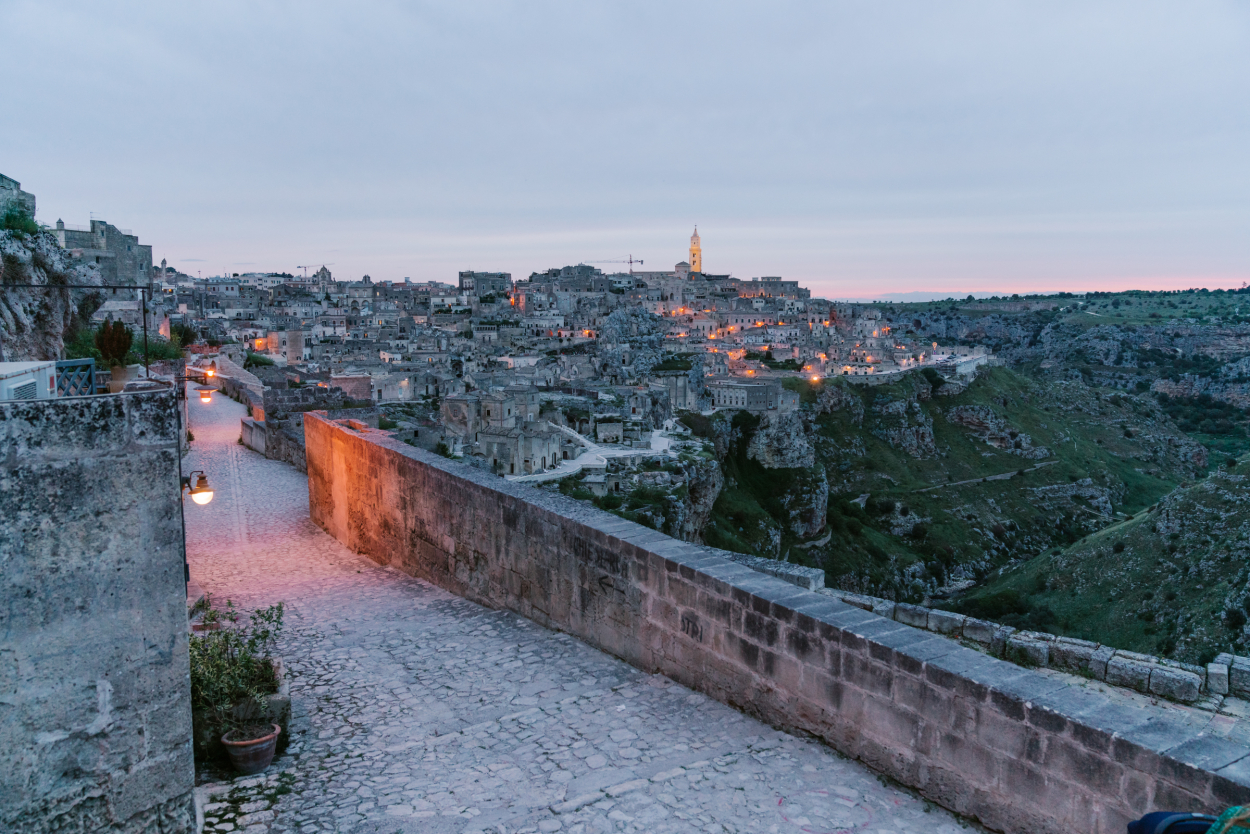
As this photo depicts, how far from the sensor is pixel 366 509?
9344 mm

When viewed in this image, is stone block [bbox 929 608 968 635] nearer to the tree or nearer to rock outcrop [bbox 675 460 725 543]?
the tree

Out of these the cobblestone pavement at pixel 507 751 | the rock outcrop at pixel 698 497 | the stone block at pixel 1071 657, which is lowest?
the rock outcrop at pixel 698 497


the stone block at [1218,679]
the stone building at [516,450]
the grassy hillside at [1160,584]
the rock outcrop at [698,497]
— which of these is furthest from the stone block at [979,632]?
the stone building at [516,450]

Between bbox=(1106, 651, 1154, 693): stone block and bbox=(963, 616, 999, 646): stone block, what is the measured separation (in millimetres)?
772

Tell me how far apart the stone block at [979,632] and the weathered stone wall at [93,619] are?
523 cm

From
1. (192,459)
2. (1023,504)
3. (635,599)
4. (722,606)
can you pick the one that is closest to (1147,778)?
(722,606)

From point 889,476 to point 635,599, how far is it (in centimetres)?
6942

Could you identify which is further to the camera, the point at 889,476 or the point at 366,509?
the point at 889,476

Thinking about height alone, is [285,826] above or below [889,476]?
above

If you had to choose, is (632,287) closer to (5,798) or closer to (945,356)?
(945,356)

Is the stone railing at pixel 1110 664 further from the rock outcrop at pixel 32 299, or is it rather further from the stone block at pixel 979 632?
the rock outcrop at pixel 32 299

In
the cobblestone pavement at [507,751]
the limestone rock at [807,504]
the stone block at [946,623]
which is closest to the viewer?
the cobblestone pavement at [507,751]

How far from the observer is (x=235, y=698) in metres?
4.59

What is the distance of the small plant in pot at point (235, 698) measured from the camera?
14.1ft
